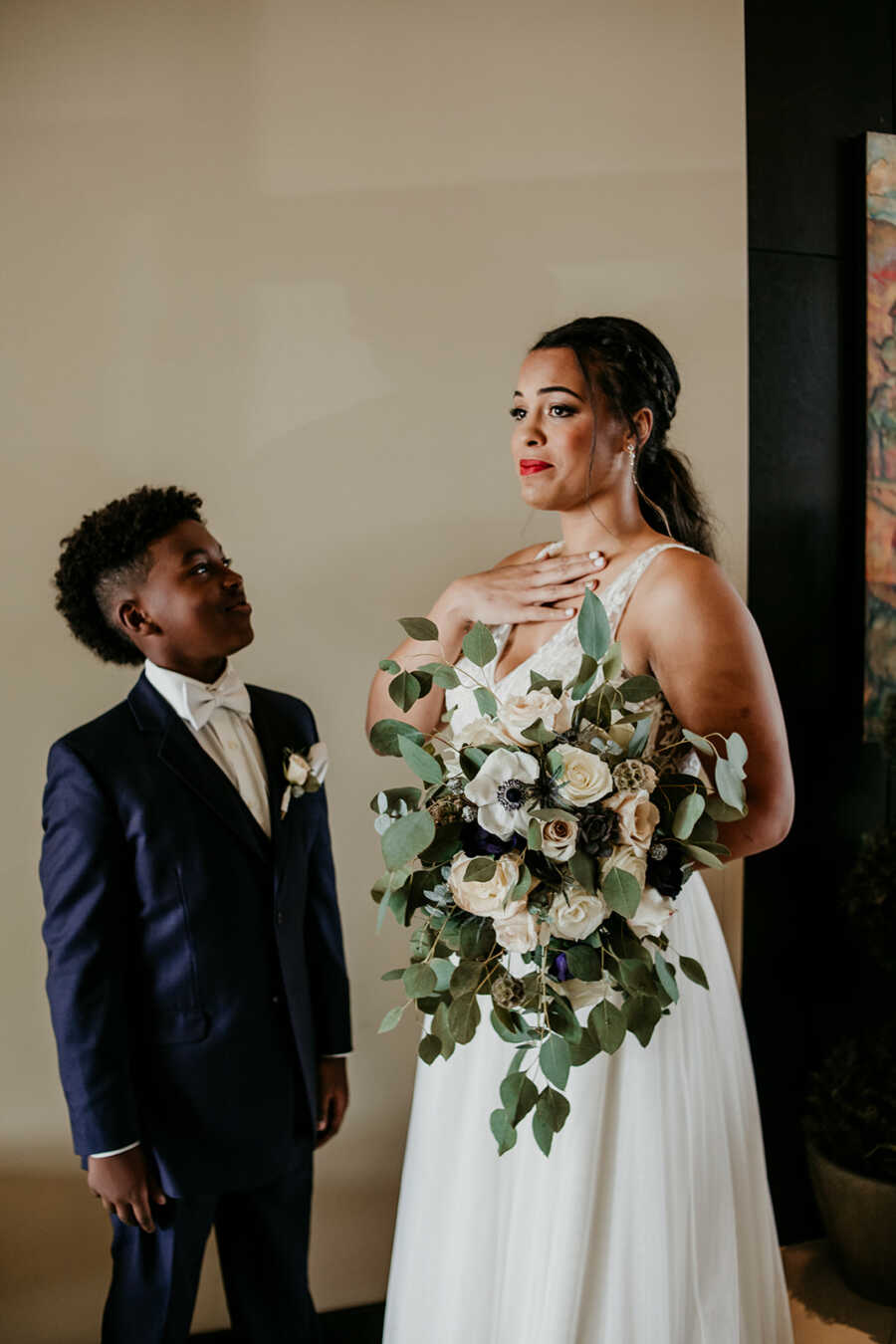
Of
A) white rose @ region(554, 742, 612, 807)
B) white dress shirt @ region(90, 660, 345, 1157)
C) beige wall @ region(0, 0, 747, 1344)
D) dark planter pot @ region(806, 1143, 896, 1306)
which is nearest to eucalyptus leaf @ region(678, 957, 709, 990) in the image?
white rose @ region(554, 742, 612, 807)

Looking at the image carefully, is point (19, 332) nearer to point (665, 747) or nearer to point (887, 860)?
point (665, 747)

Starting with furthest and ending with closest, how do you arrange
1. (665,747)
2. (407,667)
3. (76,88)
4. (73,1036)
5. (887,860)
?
1. (887,860)
2. (76,88)
3. (407,667)
4. (73,1036)
5. (665,747)

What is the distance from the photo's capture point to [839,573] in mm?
2633

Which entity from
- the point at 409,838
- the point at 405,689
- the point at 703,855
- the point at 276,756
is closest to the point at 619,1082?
the point at 703,855

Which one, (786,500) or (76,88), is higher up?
(76,88)

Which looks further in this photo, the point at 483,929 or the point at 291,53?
the point at 291,53

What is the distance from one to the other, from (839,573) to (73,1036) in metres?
2.06

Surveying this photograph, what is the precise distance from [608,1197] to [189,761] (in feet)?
3.12

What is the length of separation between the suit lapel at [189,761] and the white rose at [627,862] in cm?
75

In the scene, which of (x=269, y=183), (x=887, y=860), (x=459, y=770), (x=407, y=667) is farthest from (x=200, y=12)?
(x=887, y=860)

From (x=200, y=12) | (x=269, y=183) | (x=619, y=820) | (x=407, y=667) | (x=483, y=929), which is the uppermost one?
(x=200, y=12)

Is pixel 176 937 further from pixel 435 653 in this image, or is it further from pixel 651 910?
pixel 651 910

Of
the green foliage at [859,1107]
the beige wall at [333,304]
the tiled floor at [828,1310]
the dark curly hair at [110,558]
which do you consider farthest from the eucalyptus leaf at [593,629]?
the tiled floor at [828,1310]

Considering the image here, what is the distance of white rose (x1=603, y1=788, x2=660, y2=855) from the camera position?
124 cm
